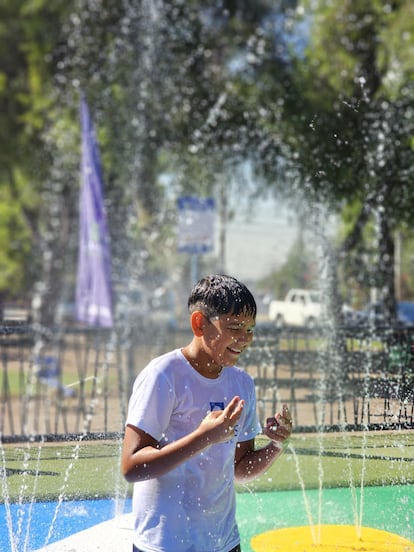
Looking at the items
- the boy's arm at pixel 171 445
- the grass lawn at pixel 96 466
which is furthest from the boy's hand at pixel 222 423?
the grass lawn at pixel 96 466

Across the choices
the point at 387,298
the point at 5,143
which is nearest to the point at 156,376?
the point at 387,298

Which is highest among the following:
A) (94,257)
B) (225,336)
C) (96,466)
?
(94,257)

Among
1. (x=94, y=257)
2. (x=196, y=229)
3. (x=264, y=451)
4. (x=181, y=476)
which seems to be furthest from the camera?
(x=196, y=229)

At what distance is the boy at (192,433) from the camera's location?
6.95 feet

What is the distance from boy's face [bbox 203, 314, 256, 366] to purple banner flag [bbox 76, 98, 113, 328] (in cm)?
738

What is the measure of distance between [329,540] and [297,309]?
8480 millimetres

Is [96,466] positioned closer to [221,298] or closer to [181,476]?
[181,476]

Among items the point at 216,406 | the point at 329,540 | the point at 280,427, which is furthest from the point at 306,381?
the point at 216,406

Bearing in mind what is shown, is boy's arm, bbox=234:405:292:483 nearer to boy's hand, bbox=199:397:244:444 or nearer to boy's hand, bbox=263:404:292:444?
boy's hand, bbox=263:404:292:444

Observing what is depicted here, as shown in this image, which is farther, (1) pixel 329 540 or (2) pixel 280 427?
(1) pixel 329 540

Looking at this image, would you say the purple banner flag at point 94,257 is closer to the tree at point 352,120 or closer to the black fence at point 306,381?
the black fence at point 306,381

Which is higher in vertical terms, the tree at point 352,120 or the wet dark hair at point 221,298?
the tree at point 352,120

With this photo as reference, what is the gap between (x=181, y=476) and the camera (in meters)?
2.20

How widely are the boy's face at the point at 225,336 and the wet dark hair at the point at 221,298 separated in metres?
0.02
